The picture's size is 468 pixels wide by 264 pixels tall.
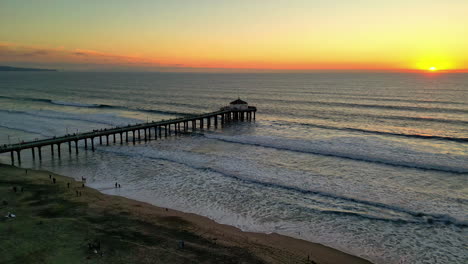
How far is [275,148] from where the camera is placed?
125 feet

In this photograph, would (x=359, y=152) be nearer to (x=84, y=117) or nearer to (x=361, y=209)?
(x=361, y=209)

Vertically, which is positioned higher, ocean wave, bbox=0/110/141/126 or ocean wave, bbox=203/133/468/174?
ocean wave, bbox=0/110/141/126

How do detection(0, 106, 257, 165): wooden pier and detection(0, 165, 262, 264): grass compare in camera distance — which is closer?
detection(0, 165, 262, 264): grass

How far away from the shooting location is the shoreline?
16.2 meters

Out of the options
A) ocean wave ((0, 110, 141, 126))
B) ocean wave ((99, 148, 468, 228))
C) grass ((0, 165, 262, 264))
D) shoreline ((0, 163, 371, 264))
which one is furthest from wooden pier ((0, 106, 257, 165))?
ocean wave ((99, 148, 468, 228))

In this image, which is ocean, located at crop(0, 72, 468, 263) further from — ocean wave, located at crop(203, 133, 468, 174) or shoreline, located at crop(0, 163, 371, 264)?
shoreline, located at crop(0, 163, 371, 264)

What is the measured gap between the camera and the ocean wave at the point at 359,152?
101ft

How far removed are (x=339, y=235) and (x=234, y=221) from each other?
6164mm

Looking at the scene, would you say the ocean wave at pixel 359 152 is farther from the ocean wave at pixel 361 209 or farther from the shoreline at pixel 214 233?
the shoreline at pixel 214 233

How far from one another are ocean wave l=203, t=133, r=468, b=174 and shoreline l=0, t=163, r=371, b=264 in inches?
720

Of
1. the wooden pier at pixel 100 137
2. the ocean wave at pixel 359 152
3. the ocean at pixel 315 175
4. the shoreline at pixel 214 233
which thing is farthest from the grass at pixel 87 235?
the ocean wave at pixel 359 152

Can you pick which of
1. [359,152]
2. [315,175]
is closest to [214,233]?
Answer: [315,175]

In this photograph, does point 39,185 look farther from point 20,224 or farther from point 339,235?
point 339,235

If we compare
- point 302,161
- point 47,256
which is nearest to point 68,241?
point 47,256
